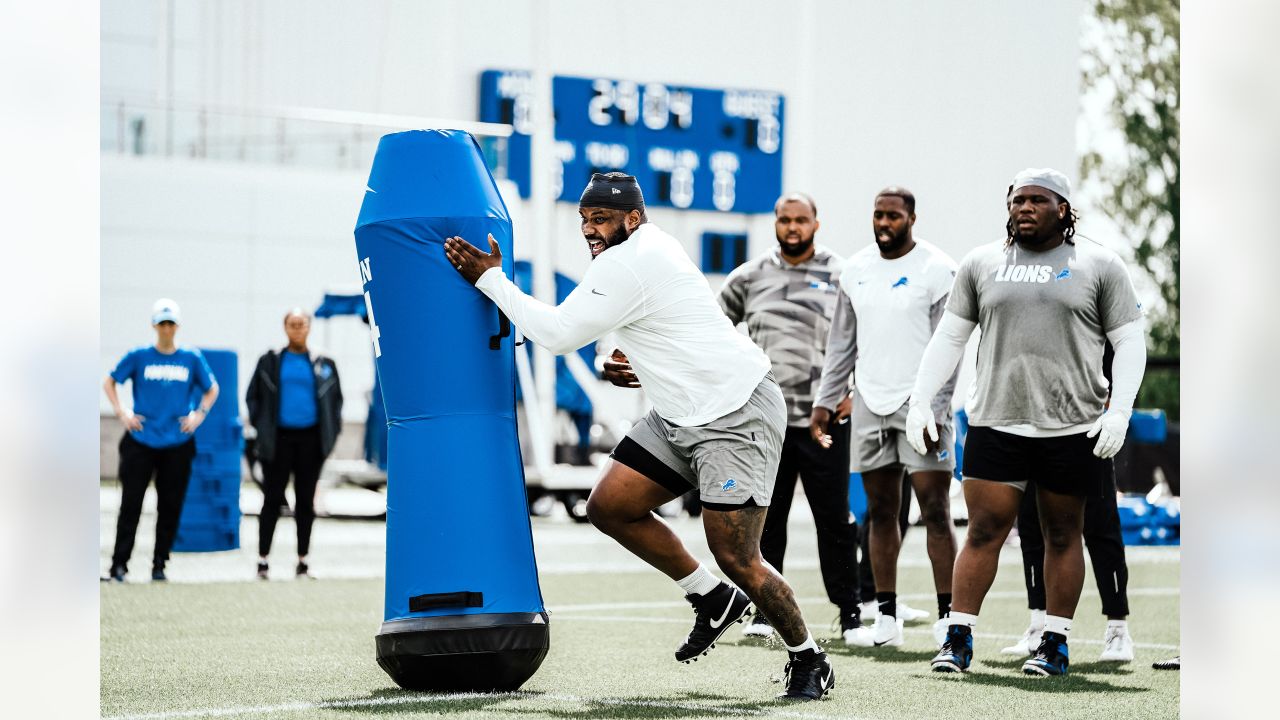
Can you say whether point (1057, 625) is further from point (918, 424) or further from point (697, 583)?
point (697, 583)

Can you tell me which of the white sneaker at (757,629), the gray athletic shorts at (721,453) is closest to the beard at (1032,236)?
the gray athletic shorts at (721,453)

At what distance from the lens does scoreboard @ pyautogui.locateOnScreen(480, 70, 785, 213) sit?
2845cm

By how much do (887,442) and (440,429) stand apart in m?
2.59

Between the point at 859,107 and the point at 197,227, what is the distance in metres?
13.4

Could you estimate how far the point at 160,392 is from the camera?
11.5 meters

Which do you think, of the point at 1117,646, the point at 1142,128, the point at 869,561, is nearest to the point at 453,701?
the point at 1117,646

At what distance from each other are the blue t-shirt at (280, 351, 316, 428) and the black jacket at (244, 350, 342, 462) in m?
0.03

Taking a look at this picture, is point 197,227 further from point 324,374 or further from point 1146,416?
point 324,374

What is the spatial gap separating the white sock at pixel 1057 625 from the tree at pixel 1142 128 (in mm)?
31724

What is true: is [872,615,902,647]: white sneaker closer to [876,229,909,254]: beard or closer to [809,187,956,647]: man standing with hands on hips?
[809,187,956,647]: man standing with hands on hips

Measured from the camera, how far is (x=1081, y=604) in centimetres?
985

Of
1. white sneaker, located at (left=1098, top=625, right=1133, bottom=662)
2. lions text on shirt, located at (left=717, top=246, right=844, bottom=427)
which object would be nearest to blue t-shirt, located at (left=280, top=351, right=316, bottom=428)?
lions text on shirt, located at (left=717, top=246, right=844, bottom=427)

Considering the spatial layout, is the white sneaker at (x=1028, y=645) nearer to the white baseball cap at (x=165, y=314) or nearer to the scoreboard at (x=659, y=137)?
the white baseball cap at (x=165, y=314)
